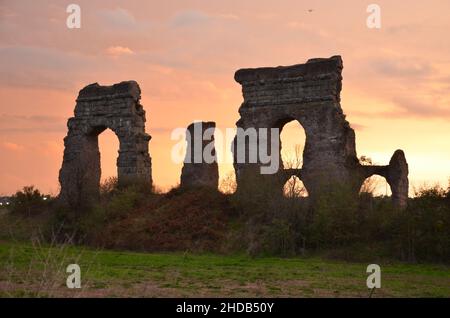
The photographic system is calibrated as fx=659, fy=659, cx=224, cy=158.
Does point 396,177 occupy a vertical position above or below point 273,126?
below

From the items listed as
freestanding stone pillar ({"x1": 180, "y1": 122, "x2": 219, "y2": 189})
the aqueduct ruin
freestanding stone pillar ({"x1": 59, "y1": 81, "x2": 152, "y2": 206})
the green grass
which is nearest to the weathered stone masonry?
the aqueduct ruin

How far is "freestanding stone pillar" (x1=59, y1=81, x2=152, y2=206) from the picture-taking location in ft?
88.7

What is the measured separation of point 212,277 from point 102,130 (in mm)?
15884

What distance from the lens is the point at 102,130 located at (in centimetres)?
2914

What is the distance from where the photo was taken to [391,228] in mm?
19500

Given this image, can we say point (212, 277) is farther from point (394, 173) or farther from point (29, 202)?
point (29, 202)

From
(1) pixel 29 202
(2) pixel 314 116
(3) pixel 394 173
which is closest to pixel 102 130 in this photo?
(1) pixel 29 202

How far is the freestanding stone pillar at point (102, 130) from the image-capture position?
27047 mm

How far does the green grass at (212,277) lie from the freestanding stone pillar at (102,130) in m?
7.44
